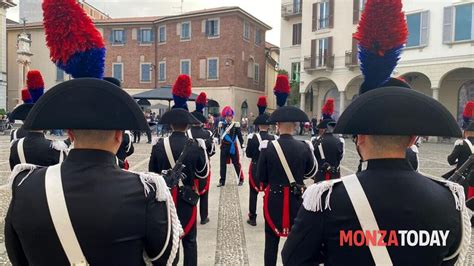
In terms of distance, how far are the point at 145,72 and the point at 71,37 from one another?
37675 mm

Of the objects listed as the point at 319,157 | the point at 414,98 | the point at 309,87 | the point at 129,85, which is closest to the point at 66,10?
the point at 414,98

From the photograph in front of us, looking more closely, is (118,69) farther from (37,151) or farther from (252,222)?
(37,151)

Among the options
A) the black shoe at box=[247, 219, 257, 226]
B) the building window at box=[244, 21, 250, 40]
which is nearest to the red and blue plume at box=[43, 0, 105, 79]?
the black shoe at box=[247, 219, 257, 226]

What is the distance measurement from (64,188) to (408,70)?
28.1m

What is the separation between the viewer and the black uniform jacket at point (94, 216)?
180cm

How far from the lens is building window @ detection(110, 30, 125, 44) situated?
38.7 m

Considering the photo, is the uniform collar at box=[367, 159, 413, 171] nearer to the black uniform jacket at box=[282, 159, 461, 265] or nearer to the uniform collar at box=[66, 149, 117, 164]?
the black uniform jacket at box=[282, 159, 461, 265]

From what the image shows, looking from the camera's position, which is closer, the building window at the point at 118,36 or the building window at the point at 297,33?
the building window at the point at 297,33

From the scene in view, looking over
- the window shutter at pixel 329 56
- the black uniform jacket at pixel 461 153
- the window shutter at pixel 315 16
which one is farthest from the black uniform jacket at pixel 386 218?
the window shutter at pixel 315 16

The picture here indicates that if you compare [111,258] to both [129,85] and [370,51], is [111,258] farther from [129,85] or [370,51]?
[129,85]

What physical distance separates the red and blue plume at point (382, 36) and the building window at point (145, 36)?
38094 mm

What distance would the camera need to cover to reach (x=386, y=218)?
1881 millimetres

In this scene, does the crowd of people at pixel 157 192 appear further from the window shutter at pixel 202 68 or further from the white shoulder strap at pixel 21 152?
the window shutter at pixel 202 68

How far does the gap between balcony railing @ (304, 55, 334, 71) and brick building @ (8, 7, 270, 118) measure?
19.7 feet
